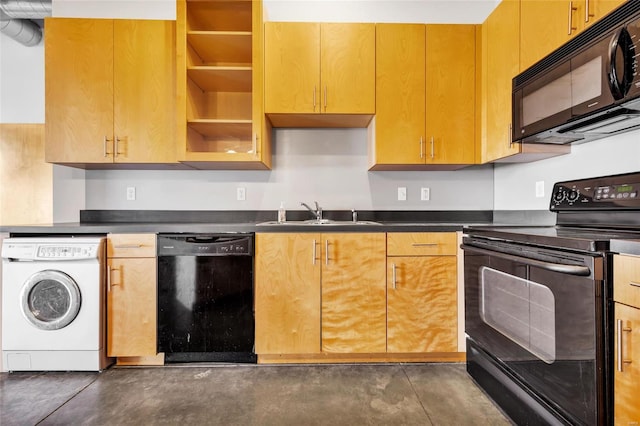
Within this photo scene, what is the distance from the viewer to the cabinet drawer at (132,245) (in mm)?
2016

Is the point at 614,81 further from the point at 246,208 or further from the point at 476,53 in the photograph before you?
the point at 246,208

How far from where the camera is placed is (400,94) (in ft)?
7.48

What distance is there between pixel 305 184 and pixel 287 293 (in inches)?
37.0

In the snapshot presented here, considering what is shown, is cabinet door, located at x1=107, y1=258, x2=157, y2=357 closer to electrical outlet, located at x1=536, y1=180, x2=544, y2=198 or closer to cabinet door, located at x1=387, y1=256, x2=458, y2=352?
cabinet door, located at x1=387, y1=256, x2=458, y2=352

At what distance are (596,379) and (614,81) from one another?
1.05 m

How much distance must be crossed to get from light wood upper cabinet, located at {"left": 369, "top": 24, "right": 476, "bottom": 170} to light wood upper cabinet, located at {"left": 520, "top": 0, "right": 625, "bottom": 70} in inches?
19.1

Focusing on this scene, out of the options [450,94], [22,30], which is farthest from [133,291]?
[22,30]

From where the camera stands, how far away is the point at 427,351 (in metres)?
2.06

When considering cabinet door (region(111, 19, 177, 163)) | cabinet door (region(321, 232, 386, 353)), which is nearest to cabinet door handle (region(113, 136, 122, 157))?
cabinet door (region(111, 19, 177, 163))

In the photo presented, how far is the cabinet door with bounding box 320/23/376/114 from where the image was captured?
226 centimetres

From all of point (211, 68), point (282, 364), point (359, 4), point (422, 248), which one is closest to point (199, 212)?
point (211, 68)

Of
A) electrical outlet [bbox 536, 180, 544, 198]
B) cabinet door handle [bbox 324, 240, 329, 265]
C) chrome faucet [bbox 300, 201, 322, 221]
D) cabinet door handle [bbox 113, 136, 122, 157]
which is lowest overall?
cabinet door handle [bbox 324, 240, 329, 265]

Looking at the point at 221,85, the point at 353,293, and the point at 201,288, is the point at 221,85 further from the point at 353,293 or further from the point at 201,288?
the point at 353,293

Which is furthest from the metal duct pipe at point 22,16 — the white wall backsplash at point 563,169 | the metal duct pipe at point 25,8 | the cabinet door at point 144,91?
the white wall backsplash at point 563,169
